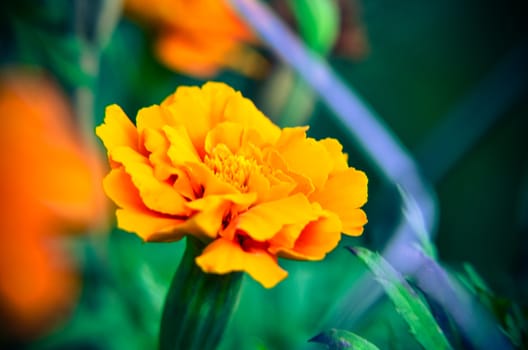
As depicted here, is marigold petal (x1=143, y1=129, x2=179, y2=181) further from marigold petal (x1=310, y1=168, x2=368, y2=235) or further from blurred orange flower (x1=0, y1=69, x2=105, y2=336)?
blurred orange flower (x1=0, y1=69, x2=105, y2=336)

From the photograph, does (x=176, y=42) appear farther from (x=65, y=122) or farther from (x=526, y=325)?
(x=526, y=325)

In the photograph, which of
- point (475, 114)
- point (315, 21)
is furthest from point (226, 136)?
point (475, 114)

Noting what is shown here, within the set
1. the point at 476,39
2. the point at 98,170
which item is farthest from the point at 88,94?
the point at 476,39

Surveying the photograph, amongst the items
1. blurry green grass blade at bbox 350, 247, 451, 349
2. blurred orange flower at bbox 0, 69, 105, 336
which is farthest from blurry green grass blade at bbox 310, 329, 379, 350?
blurred orange flower at bbox 0, 69, 105, 336

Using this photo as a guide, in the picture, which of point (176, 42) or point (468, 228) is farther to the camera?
point (468, 228)

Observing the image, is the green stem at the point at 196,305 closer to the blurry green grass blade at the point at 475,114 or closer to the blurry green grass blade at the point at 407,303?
the blurry green grass blade at the point at 407,303
